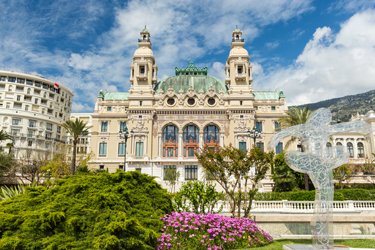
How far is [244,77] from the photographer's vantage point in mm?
57531

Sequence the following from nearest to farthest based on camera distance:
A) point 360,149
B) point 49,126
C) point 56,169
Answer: point 56,169
point 360,149
point 49,126

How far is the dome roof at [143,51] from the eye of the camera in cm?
6000

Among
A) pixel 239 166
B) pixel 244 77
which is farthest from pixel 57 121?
pixel 239 166

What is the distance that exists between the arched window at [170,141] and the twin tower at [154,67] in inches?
321

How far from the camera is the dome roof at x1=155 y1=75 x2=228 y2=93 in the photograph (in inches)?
2299

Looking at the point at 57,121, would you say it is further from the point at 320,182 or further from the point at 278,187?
the point at 320,182

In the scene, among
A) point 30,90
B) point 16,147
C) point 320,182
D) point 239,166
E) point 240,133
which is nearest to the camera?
point 320,182

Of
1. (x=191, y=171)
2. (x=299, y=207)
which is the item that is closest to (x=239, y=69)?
(x=191, y=171)

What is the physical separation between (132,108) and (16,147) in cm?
3196

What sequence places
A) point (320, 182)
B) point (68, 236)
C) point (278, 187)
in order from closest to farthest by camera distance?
point (68, 236)
point (320, 182)
point (278, 187)

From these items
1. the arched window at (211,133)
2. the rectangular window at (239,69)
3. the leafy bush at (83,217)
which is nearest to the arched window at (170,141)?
the arched window at (211,133)

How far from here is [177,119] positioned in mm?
55312

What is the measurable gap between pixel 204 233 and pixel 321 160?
17.0 feet

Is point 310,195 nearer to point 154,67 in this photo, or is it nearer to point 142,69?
point 142,69
